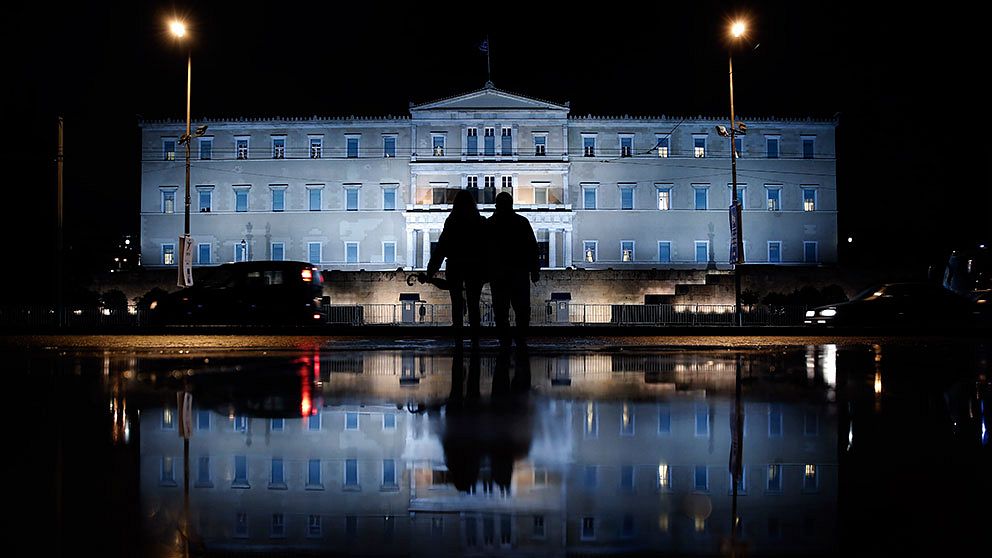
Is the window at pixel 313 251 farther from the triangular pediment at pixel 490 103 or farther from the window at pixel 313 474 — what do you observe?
the window at pixel 313 474

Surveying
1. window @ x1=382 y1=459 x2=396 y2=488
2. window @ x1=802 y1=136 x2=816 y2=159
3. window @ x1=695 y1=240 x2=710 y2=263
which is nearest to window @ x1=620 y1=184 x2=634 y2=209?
window @ x1=695 y1=240 x2=710 y2=263

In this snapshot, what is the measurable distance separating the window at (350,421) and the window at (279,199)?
58672 millimetres

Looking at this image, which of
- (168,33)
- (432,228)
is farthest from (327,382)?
(432,228)

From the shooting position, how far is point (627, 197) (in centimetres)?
6147

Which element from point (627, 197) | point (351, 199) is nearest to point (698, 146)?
point (627, 197)

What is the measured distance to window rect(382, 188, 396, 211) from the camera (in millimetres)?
60781

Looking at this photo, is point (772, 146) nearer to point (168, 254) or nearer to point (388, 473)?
point (168, 254)

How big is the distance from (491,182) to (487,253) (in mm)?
50751

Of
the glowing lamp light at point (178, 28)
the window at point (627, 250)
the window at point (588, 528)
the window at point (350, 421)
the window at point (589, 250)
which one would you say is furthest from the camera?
the window at point (627, 250)

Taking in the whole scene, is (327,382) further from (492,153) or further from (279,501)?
(492,153)

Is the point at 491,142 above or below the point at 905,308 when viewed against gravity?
above

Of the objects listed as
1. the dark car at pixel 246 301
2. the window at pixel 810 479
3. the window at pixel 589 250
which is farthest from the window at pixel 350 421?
the window at pixel 589 250

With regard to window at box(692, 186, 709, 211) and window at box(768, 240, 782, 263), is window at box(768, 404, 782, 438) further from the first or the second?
window at box(768, 240, 782, 263)

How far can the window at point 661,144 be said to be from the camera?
202ft
